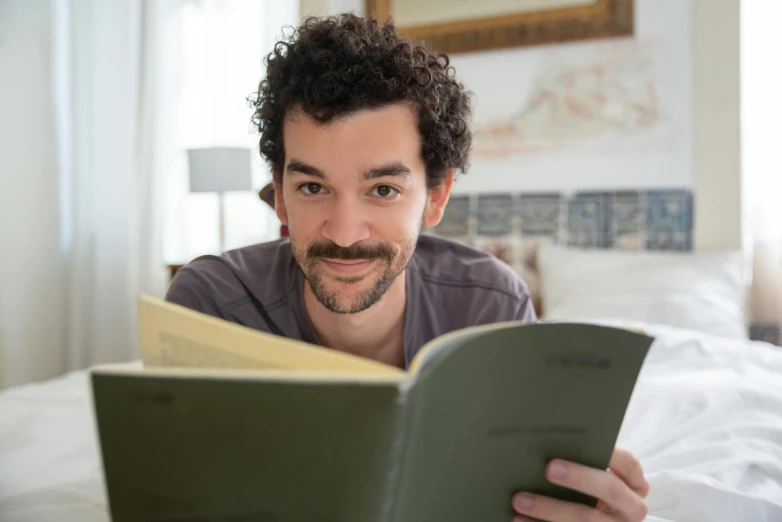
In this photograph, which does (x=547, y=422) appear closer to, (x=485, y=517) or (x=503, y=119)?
(x=485, y=517)

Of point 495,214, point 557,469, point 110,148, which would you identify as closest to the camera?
point 557,469

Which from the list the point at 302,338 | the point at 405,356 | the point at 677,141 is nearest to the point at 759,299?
the point at 677,141

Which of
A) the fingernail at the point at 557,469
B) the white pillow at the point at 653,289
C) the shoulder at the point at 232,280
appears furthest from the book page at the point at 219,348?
the white pillow at the point at 653,289

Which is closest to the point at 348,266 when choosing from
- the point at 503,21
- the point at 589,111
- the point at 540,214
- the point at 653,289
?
the point at 653,289

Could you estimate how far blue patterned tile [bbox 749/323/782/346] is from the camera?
2398mm

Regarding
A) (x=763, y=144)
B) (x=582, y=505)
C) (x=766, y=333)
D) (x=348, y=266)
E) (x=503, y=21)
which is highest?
(x=503, y=21)

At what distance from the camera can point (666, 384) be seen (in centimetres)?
139

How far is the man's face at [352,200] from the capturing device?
2.93 feet

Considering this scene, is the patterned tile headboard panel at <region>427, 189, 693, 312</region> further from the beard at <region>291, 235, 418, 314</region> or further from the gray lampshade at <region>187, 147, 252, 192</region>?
the beard at <region>291, 235, 418, 314</region>

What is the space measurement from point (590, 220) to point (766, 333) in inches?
31.9

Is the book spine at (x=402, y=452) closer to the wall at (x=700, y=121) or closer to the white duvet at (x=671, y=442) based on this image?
the white duvet at (x=671, y=442)

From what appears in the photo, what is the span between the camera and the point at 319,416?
43 cm

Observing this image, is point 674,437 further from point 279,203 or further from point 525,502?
point 279,203

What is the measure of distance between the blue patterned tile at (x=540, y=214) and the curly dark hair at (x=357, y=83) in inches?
63.9
